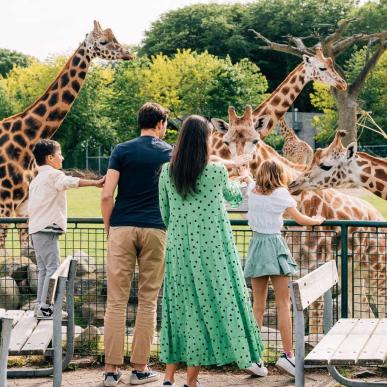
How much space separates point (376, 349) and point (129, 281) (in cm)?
208

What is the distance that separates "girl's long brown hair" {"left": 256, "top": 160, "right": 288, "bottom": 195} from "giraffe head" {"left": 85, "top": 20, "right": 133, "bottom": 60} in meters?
6.68

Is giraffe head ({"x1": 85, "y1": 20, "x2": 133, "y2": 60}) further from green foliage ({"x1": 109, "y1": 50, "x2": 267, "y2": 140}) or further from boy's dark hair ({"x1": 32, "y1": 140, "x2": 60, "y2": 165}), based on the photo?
green foliage ({"x1": 109, "y1": 50, "x2": 267, "y2": 140})

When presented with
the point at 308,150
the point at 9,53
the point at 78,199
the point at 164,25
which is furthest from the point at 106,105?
the point at 9,53

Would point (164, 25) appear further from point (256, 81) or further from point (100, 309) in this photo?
point (100, 309)

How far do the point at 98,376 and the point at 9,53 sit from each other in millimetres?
91289

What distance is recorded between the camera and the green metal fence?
24.5ft

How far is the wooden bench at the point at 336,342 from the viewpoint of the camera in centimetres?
513

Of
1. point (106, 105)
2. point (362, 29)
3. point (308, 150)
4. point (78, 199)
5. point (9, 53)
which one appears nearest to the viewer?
point (308, 150)

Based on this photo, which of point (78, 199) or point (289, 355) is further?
point (78, 199)

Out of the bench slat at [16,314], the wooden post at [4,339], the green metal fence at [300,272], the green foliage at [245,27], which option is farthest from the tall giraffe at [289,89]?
the green foliage at [245,27]

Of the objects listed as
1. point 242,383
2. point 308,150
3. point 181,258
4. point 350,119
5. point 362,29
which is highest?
point 362,29

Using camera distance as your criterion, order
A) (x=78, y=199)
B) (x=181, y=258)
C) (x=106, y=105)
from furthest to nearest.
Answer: (x=106, y=105)
(x=78, y=199)
(x=181, y=258)

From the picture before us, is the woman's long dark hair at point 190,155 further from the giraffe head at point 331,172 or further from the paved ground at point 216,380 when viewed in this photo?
the giraffe head at point 331,172

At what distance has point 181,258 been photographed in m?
6.00
